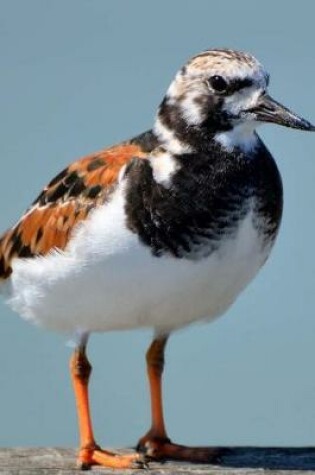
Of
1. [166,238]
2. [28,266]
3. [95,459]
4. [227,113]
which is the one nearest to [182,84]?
[227,113]

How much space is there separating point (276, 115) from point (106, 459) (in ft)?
5.03

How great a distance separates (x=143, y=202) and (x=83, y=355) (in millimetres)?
997

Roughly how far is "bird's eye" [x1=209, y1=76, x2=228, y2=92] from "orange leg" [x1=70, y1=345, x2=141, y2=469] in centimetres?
134

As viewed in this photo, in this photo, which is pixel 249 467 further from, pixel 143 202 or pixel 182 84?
pixel 182 84

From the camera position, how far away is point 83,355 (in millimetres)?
6004

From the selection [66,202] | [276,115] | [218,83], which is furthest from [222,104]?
[66,202]

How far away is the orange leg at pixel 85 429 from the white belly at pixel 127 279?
247 mm

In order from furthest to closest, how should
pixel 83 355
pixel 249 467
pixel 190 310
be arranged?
pixel 83 355 < pixel 190 310 < pixel 249 467

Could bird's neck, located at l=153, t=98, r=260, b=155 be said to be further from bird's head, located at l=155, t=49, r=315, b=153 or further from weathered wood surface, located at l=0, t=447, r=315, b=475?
weathered wood surface, located at l=0, t=447, r=315, b=475

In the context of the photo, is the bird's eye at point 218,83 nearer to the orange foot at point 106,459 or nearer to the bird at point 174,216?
the bird at point 174,216

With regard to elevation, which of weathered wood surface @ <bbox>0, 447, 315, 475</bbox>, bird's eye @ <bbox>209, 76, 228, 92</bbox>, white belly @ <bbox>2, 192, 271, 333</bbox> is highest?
bird's eye @ <bbox>209, 76, 228, 92</bbox>

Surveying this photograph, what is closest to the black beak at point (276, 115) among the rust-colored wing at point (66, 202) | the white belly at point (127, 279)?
the white belly at point (127, 279)

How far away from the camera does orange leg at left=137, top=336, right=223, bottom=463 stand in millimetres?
5504

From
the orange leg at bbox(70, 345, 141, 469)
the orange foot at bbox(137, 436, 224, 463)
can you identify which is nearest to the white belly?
the orange leg at bbox(70, 345, 141, 469)
